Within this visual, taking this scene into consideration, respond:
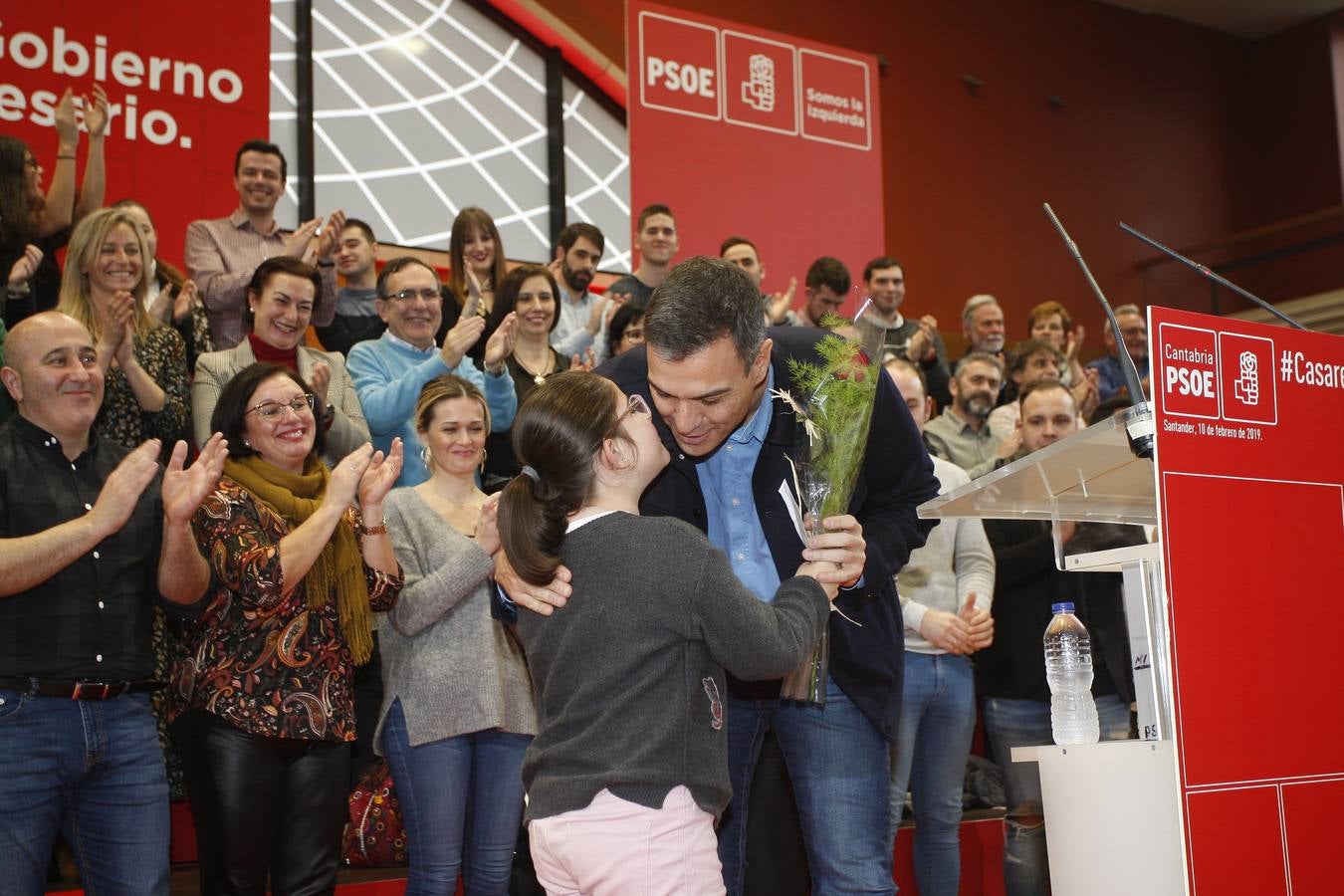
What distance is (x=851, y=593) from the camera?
8.37 feet

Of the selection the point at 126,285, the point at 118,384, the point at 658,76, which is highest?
the point at 658,76

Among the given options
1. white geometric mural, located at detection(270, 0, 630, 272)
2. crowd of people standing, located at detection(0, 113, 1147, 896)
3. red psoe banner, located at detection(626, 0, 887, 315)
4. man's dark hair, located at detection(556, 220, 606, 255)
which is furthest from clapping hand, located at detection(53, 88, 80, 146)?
white geometric mural, located at detection(270, 0, 630, 272)

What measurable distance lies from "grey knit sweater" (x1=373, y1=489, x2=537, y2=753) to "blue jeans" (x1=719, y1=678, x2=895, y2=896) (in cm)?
110

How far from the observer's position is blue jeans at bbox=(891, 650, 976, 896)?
415 centimetres

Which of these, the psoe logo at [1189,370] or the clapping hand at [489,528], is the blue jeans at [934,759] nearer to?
the clapping hand at [489,528]

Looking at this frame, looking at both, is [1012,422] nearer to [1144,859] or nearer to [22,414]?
[1144,859]

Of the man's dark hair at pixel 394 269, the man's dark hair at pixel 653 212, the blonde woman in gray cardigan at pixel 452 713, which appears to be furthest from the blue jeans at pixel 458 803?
the man's dark hair at pixel 653 212

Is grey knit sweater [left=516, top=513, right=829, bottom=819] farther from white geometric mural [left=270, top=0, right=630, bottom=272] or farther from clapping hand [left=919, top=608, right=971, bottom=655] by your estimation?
white geometric mural [left=270, top=0, right=630, bottom=272]

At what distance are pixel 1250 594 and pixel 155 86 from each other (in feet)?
16.6

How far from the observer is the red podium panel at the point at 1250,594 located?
7.45 feet

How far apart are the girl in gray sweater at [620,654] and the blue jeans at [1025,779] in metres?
1.86

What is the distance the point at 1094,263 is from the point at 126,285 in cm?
945

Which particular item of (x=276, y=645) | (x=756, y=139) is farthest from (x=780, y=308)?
(x=276, y=645)

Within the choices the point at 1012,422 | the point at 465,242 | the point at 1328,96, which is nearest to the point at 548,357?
the point at 465,242
